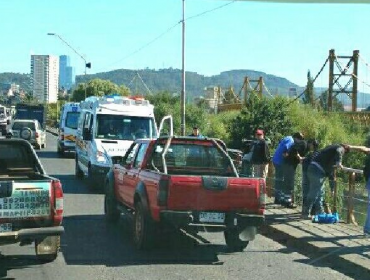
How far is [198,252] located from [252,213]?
1.03m

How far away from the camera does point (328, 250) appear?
30.1ft

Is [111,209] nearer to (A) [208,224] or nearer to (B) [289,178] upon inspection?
(A) [208,224]

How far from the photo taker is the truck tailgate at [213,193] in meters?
8.75

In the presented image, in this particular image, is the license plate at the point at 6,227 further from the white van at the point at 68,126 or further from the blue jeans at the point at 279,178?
the white van at the point at 68,126

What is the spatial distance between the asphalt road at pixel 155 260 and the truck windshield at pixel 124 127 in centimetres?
582

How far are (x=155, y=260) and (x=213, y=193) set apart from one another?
4.09 feet

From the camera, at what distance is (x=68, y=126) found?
3073 cm

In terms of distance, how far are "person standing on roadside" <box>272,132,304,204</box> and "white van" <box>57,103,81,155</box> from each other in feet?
58.1

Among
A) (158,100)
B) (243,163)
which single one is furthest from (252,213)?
(158,100)

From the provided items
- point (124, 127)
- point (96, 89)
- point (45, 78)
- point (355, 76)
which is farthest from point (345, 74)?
point (45, 78)

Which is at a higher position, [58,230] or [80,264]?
[58,230]

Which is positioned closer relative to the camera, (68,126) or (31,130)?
(68,126)

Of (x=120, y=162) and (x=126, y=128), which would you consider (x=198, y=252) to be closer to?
(x=120, y=162)

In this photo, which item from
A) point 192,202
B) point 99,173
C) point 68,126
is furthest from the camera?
point 68,126
